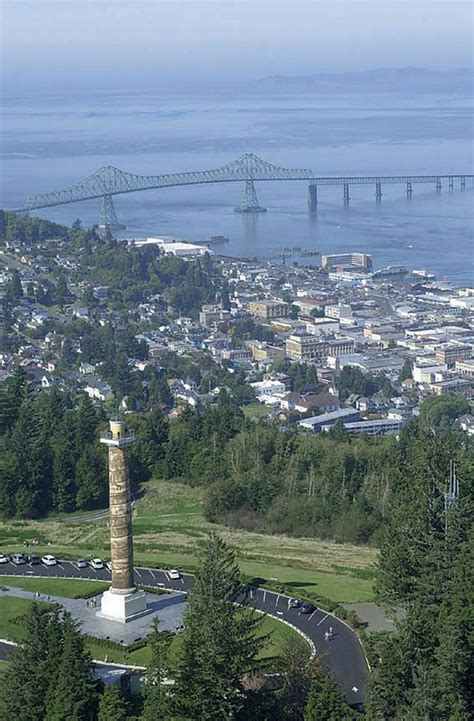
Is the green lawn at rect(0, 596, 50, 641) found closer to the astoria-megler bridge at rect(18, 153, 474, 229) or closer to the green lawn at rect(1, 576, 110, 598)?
the green lawn at rect(1, 576, 110, 598)

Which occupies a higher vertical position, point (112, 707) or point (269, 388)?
point (112, 707)

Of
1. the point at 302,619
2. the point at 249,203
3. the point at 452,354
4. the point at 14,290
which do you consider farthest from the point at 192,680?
the point at 249,203

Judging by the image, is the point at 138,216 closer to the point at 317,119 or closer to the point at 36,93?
the point at 317,119

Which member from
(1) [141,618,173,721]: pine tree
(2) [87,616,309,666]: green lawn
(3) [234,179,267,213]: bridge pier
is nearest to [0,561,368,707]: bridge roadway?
(2) [87,616,309,666]: green lawn

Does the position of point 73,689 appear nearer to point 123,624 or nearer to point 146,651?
point 146,651

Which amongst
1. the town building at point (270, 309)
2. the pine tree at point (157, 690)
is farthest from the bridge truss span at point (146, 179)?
the pine tree at point (157, 690)

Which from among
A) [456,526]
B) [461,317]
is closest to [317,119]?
[461,317]

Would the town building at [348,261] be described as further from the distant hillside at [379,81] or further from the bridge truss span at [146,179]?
the distant hillside at [379,81]
